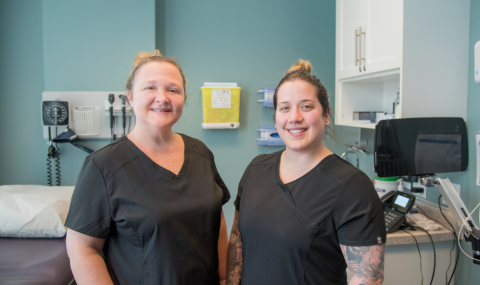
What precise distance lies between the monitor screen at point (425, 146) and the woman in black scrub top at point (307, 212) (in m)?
0.66

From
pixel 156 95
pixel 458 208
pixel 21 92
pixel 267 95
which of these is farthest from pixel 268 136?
pixel 21 92

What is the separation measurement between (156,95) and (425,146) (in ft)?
4.50

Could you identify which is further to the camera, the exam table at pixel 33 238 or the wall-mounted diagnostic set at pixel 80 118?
the wall-mounted diagnostic set at pixel 80 118

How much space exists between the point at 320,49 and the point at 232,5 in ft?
2.78

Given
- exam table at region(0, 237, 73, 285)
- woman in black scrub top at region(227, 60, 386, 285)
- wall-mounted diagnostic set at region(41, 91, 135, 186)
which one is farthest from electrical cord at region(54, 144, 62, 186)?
woman in black scrub top at region(227, 60, 386, 285)

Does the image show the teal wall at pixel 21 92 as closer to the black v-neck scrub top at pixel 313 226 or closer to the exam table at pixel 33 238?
the exam table at pixel 33 238

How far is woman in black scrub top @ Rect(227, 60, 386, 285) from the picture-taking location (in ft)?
2.89

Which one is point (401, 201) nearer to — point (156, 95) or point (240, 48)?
point (156, 95)

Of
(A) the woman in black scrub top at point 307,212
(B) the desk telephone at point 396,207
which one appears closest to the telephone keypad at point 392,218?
(B) the desk telephone at point 396,207

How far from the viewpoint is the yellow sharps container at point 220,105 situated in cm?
238

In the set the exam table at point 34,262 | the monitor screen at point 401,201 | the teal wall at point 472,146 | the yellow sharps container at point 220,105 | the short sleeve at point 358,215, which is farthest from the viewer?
the yellow sharps container at point 220,105

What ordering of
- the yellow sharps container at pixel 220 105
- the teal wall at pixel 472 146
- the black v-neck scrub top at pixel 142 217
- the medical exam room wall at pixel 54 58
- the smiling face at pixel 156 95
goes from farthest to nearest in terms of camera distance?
the yellow sharps container at pixel 220 105, the medical exam room wall at pixel 54 58, the teal wall at pixel 472 146, the smiling face at pixel 156 95, the black v-neck scrub top at pixel 142 217

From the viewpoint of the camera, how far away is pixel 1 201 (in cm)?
161

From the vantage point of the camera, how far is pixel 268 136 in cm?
252
